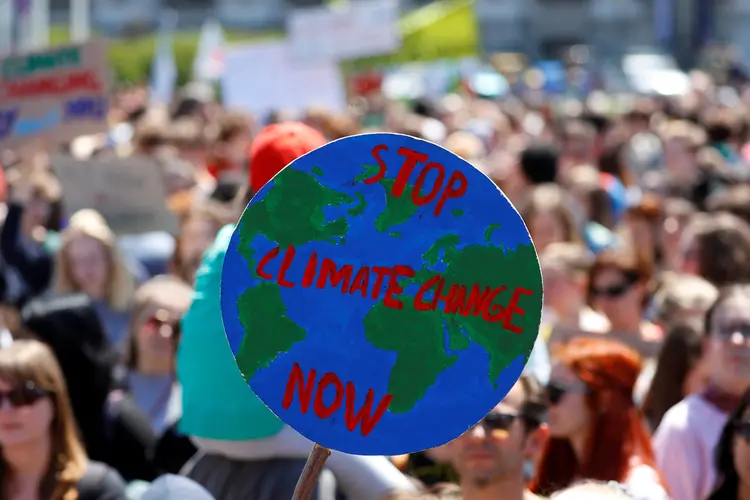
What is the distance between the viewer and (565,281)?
18.5 feet

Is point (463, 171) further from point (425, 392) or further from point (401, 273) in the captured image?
point (425, 392)

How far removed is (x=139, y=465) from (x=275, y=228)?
2122 millimetres

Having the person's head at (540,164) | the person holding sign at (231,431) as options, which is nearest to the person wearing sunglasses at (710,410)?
the person holding sign at (231,431)

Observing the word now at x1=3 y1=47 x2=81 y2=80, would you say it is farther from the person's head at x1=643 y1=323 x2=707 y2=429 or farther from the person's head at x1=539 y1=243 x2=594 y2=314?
the person's head at x1=643 y1=323 x2=707 y2=429

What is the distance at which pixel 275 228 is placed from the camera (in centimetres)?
241

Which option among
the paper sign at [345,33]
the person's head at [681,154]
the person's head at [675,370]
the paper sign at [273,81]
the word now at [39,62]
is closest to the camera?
the person's head at [675,370]

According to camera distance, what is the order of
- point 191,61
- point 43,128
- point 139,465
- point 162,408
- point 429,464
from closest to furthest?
point 429,464
point 139,465
point 162,408
point 43,128
point 191,61

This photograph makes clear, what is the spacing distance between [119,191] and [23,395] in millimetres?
3730

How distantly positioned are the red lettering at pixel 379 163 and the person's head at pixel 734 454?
1.40 metres

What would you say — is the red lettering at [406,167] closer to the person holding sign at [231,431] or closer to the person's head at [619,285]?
the person holding sign at [231,431]

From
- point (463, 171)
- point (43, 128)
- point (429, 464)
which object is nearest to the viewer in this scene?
point (463, 171)

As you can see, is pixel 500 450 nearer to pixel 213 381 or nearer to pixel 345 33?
pixel 213 381

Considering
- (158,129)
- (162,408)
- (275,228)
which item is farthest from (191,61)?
(275,228)

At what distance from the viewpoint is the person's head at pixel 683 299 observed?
186 inches
